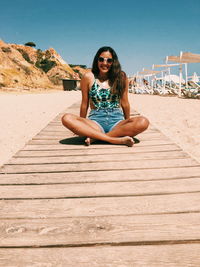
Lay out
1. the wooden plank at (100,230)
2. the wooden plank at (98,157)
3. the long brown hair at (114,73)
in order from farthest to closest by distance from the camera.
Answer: the long brown hair at (114,73) → the wooden plank at (98,157) → the wooden plank at (100,230)

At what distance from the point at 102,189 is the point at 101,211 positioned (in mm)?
308

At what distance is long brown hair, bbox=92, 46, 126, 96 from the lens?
332 centimetres

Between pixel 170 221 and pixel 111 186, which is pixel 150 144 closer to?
pixel 111 186

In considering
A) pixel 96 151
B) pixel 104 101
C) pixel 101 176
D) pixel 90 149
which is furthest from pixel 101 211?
pixel 104 101

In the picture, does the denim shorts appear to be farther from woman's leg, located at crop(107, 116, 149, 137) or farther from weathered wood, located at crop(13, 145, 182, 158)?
weathered wood, located at crop(13, 145, 182, 158)

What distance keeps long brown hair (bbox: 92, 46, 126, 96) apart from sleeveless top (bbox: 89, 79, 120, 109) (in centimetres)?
8

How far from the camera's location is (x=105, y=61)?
10.8 ft

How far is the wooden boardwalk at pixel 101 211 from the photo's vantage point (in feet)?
3.44

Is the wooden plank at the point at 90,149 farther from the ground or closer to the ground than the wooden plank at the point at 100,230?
farther from the ground

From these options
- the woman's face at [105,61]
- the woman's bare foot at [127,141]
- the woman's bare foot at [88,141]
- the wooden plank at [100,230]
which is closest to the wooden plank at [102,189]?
the wooden plank at [100,230]

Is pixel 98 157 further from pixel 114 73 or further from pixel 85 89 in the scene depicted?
pixel 114 73

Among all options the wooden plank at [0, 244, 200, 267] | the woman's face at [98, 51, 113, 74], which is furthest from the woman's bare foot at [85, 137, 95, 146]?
the wooden plank at [0, 244, 200, 267]

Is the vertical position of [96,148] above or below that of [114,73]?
below

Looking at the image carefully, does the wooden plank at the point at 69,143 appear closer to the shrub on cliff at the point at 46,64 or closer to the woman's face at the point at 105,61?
the woman's face at the point at 105,61
